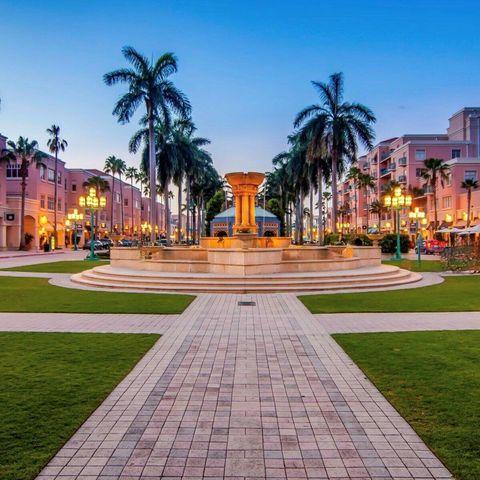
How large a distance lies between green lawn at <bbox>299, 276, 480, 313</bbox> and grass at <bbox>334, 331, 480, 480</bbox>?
3.38 m

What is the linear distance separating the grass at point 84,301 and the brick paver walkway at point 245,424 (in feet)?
16.2

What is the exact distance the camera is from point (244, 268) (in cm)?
1905

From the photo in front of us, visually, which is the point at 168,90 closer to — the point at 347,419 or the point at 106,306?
the point at 106,306

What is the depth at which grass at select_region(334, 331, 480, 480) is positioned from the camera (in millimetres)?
4527

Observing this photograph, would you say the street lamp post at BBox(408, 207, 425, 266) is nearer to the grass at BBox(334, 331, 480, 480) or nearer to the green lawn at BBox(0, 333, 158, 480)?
the grass at BBox(334, 331, 480, 480)

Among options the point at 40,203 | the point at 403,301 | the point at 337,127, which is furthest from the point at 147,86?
the point at 40,203

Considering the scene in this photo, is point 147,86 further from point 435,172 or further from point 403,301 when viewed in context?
point 435,172

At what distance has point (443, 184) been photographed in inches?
2496

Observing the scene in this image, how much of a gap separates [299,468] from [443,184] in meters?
66.6

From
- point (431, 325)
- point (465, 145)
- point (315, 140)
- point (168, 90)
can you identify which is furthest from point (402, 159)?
point (431, 325)

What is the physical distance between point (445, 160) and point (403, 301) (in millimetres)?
63826

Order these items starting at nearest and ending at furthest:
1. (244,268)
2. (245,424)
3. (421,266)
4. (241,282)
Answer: (245,424) → (241,282) → (244,268) → (421,266)

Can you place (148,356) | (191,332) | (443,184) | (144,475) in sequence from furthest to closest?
(443,184)
(191,332)
(148,356)
(144,475)

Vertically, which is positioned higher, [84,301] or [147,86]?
[147,86]
